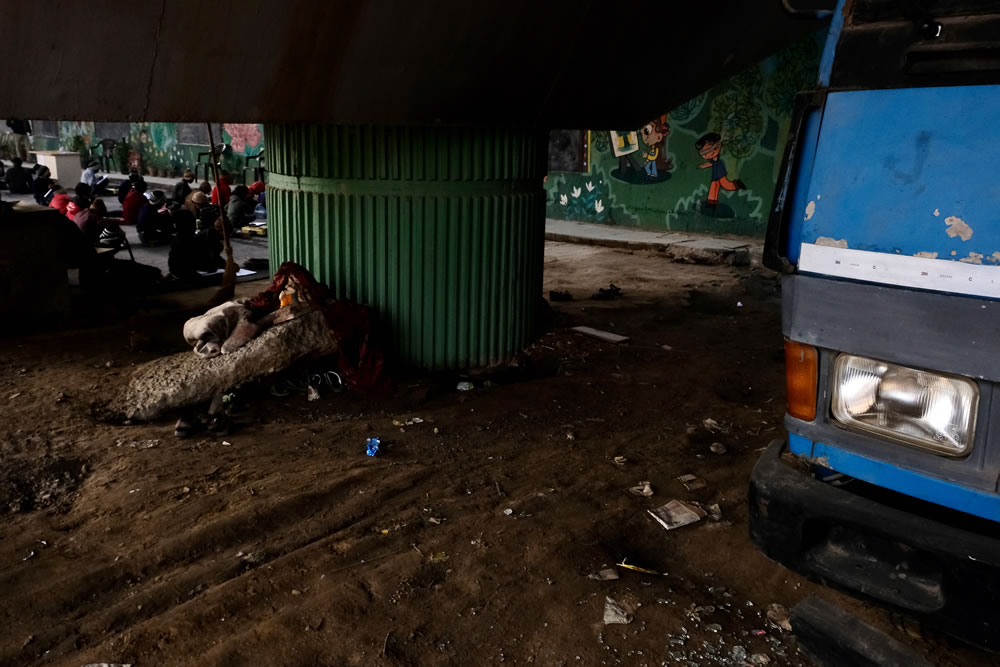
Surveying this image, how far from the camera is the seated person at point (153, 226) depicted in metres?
11.3

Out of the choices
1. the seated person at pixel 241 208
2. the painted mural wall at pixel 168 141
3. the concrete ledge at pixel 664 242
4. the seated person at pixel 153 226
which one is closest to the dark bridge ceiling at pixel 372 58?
the concrete ledge at pixel 664 242

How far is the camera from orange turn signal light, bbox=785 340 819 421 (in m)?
2.21

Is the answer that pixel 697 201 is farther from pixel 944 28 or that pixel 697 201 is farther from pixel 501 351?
pixel 944 28

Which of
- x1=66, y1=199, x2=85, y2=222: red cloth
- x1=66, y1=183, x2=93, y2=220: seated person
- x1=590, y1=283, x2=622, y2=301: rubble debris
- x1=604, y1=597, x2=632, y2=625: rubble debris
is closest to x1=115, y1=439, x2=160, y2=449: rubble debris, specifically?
x1=604, y1=597, x2=632, y2=625: rubble debris

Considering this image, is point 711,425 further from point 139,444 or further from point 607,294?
point 607,294

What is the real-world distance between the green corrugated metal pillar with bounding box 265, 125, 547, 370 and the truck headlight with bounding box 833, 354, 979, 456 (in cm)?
387

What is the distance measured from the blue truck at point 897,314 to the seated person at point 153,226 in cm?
1095

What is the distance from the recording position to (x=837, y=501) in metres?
2.11

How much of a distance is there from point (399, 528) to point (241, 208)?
33.9 feet

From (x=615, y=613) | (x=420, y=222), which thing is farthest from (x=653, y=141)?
(x=615, y=613)

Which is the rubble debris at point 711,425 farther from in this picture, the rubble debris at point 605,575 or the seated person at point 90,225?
→ the seated person at point 90,225

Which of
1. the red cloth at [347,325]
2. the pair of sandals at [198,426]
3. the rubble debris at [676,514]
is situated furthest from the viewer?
the red cloth at [347,325]

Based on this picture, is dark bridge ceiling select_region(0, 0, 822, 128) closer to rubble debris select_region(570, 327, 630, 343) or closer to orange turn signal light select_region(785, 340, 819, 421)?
orange turn signal light select_region(785, 340, 819, 421)

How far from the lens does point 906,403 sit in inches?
79.9
